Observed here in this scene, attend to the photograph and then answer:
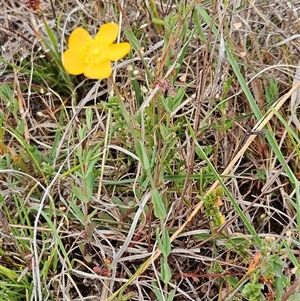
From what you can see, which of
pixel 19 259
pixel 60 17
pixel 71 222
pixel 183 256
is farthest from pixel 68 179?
pixel 60 17

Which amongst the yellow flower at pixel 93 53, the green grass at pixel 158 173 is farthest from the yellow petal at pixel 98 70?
the green grass at pixel 158 173

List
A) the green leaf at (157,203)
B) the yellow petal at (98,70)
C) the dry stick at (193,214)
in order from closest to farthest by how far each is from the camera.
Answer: the yellow petal at (98,70)
the green leaf at (157,203)
the dry stick at (193,214)

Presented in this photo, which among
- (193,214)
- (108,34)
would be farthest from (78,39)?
(193,214)

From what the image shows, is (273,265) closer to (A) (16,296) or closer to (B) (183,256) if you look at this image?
(B) (183,256)

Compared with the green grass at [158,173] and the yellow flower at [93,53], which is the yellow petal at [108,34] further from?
the green grass at [158,173]

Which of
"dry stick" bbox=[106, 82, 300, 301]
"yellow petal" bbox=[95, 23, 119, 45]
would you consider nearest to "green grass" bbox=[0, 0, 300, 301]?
"dry stick" bbox=[106, 82, 300, 301]

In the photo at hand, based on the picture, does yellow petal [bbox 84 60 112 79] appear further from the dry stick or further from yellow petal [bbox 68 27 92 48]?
the dry stick

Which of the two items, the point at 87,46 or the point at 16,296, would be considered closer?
the point at 87,46
